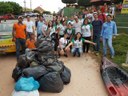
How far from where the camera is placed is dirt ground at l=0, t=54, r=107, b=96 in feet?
23.8

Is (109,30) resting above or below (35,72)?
above

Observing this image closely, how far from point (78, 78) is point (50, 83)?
167 centimetres

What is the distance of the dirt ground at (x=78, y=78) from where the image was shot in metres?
7.25

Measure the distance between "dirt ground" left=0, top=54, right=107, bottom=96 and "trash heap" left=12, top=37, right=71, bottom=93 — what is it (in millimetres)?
220

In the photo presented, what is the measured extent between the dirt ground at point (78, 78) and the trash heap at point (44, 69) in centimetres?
22

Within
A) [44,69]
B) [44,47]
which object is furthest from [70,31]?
[44,69]

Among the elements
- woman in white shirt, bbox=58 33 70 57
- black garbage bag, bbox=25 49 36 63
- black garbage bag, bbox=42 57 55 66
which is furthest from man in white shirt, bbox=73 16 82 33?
black garbage bag, bbox=42 57 55 66

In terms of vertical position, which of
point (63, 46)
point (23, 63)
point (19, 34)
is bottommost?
point (23, 63)

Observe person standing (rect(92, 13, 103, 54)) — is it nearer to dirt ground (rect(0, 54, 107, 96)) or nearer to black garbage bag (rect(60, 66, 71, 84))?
dirt ground (rect(0, 54, 107, 96))

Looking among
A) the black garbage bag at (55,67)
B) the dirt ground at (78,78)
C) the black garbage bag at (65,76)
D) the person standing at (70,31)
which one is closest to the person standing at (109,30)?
the dirt ground at (78,78)

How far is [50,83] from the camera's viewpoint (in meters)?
6.99

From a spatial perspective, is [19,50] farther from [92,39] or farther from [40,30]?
[92,39]

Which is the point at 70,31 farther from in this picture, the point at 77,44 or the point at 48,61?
the point at 48,61

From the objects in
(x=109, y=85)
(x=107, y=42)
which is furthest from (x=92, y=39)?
(x=109, y=85)
